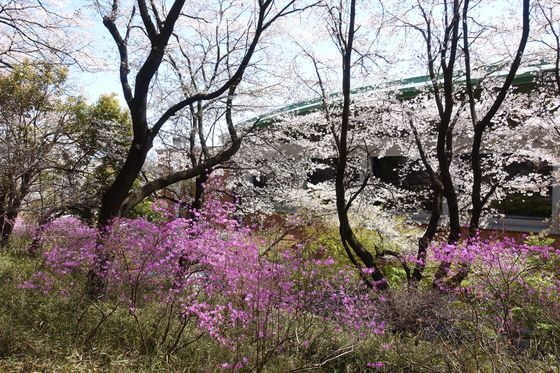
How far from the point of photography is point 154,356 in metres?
5.05

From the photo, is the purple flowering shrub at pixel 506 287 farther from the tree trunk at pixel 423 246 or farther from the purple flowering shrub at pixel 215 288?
the purple flowering shrub at pixel 215 288

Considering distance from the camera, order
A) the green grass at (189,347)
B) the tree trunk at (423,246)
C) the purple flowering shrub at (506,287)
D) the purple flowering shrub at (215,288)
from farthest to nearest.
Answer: the tree trunk at (423,246), the purple flowering shrub at (506,287), the purple flowering shrub at (215,288), the green grass at (189,347)

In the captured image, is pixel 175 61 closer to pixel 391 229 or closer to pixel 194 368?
pixel 391 229

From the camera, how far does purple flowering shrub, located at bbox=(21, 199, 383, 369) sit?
5238mm

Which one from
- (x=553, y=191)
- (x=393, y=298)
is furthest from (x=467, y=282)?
(x=553, y=191)

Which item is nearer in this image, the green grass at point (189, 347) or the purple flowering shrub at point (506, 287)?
A: the green grass at point (189, 347)

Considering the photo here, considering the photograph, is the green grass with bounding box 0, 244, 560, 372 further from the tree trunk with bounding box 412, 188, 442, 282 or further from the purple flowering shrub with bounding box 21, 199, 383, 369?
the tree trunk with bounding box 412, 188, 442, 282

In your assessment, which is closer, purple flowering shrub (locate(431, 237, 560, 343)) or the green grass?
the green grass

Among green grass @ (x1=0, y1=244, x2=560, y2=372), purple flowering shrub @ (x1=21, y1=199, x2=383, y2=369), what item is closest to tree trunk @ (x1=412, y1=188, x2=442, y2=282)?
green grass @ (x1=0, y1=244, x2=560, y2=372)

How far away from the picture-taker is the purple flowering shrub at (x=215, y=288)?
5238mm

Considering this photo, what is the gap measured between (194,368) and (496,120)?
32.9ft

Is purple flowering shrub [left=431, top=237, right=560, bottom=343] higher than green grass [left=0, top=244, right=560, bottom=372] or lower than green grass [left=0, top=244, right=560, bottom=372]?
higher

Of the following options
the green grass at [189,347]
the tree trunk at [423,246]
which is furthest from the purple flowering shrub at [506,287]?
the tree trunk at [423,246]

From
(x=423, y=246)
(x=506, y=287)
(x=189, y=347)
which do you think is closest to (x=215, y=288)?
(x=189, y=347)
